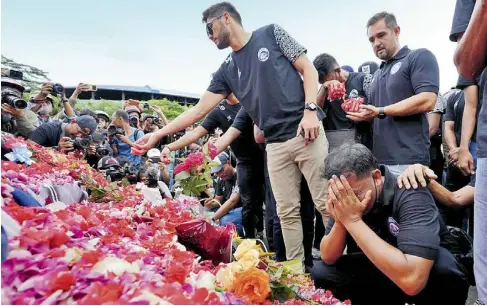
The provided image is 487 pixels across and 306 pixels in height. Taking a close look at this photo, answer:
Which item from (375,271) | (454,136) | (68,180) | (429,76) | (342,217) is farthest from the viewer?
(454,136)

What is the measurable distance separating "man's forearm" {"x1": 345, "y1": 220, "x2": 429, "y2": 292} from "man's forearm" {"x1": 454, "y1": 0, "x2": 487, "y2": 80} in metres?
0.71

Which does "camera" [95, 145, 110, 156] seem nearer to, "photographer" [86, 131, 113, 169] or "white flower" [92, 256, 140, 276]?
"photographer" [86, 131, 113, 169]

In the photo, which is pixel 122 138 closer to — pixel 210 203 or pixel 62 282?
pixel 210 203

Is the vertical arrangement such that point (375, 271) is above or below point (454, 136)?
below

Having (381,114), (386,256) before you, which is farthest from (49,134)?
(386,256)

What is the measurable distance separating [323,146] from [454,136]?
135cm

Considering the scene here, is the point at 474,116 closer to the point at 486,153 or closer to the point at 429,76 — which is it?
the point at 429,76

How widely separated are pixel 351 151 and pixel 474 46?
61 cm

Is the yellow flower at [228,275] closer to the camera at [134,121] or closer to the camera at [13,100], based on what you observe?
the camera at [13,100]

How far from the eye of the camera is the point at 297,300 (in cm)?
139

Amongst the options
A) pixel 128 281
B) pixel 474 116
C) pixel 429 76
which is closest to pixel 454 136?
pixel 474 116

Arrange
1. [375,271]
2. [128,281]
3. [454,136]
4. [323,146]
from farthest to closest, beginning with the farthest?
[454,136], [323,146], [375,271], [128,281]

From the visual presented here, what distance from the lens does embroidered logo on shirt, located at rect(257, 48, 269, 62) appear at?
2.79 metres

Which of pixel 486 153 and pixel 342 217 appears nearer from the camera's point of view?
pixel 486 153
